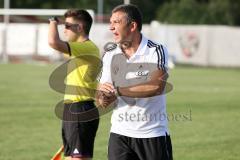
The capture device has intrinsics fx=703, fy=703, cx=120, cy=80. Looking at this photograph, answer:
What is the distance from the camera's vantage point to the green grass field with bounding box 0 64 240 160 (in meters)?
11.9

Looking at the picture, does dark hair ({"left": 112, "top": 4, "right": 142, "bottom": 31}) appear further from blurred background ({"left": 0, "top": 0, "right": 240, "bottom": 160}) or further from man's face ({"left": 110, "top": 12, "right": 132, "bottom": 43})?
blurred background ({"left": 0, "top": 0, "right": 240, "bottom": 160})

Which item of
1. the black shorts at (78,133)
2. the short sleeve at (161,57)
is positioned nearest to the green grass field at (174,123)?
the black shorts at (78,133)

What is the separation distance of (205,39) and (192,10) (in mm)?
15956

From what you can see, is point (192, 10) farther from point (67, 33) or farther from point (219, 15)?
point (67, 33)

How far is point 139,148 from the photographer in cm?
657

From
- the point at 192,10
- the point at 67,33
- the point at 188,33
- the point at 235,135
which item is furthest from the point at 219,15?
the point at 67,33

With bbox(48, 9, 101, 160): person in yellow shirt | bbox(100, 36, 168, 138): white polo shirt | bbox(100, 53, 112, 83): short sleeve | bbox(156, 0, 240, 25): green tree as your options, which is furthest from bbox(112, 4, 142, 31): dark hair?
bbox(156, 0, 240, 25): green tree

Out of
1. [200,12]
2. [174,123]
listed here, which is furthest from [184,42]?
[174,123]

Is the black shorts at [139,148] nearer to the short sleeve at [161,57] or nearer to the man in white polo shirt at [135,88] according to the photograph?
the man in white polo shirt at [135,88]

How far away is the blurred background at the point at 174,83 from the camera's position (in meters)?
12.7

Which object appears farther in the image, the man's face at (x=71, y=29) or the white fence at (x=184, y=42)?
the white fence at (x=184, y=42)

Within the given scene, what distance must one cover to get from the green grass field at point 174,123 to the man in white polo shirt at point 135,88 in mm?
4701

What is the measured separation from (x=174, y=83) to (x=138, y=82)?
70.5ft

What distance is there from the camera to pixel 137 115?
6.55 metres
